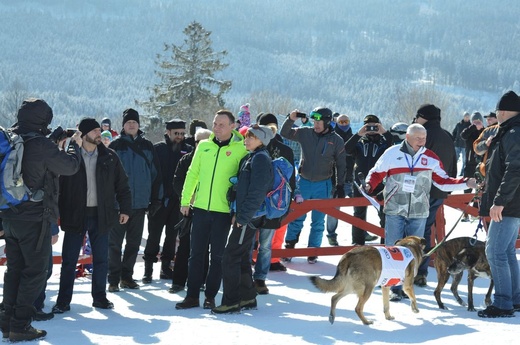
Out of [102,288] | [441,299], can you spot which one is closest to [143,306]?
[102,288]

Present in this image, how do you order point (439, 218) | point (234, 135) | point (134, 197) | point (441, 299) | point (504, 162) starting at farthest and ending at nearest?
1. point (439, 218)
2. point (134, 197)
3. point (441, 299)
4. point (234, 135)
5. point (504, 162)

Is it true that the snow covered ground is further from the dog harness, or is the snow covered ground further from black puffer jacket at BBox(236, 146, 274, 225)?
black puffer jacket at BBox(236, 146, 274, 225)

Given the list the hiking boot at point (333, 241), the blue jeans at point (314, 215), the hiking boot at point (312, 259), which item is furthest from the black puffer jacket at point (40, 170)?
the hiking boot at point (333, 241)

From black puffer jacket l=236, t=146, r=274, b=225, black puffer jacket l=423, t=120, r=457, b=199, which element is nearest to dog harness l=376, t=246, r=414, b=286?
black puffer jacket l=236, t=146, r=274, b=225

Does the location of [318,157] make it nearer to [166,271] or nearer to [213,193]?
[166,271]

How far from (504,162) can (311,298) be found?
102 inches

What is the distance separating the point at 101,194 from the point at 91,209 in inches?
7.1

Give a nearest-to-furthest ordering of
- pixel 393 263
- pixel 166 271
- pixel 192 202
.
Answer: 1. pixel 393 263
2. pixel 192 202
3. pixel 166 271

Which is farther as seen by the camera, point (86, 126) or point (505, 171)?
point (86, 126)

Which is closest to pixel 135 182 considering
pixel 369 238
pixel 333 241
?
pixel 333 241

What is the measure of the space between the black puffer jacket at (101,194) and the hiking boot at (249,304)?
1.51m

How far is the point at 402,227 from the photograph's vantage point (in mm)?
7719

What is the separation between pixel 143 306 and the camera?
24.4 ft

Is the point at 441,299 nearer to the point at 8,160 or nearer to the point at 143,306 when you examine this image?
the point at 143,306
